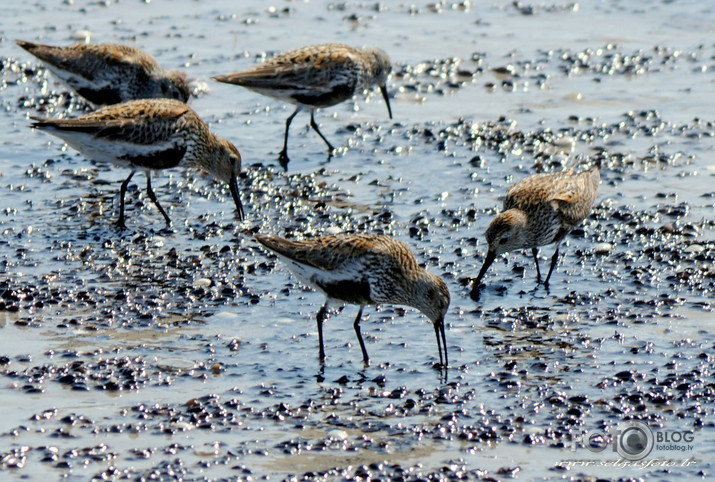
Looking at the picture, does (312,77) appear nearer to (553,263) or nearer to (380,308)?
(553,263)

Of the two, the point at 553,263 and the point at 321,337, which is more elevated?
the point at 553,263

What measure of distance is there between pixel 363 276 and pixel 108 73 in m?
6.41

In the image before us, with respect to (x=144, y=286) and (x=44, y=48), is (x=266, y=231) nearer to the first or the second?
(x=144, y=286)

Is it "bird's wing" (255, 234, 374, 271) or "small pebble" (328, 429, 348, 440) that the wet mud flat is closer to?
"small pebble" (328, 429, 348, 440)

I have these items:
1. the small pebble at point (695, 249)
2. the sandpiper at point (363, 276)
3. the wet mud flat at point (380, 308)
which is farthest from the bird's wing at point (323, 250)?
the small pebble at point (695, 249)

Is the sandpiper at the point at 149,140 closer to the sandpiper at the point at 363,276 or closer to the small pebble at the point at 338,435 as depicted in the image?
the sandpiper at the point at 363,276

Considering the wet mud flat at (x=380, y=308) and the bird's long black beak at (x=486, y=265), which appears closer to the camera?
the wet mud flat at (x=380, y=308)

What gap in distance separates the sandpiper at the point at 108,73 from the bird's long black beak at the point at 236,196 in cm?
252

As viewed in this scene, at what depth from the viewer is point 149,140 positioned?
11.8m

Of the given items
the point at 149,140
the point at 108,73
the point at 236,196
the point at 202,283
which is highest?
the point at 108,73

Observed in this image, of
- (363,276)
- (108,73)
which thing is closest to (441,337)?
(363,276)

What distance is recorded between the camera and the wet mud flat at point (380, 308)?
7465 mm

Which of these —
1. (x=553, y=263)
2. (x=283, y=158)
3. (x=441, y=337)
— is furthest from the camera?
(x=283, y=158)

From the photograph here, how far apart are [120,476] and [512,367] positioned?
307 cm
